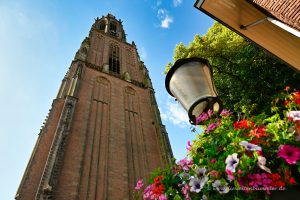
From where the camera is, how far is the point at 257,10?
13.5ft

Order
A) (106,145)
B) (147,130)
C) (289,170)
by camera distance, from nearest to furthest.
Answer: (289,170) < (106,145) < (147,130)

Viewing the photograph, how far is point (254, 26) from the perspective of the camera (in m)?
4.26

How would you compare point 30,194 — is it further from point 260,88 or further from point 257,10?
point 257,10

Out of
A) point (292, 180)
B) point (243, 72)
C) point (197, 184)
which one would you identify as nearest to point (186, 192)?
point (197, 184)

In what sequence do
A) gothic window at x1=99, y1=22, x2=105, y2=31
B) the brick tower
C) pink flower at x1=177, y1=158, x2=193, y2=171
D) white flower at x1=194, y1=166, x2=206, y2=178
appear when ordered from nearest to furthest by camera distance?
white flower at x1=194, y1=166, x2=206, y2=178, pink flower at x1=177, y1=158, x2=193, y2=171, the brick tower, gothic window at x1=99, y1=22, x2=105, y2=31

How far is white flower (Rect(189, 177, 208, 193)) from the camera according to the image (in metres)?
1.97

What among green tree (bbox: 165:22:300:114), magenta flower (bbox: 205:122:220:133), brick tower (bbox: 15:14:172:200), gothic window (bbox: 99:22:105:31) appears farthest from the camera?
gothic window (bbox: 99:22:105:31)

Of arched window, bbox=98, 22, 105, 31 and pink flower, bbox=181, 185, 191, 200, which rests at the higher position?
arched window, bbox=98, 22, 105, 31

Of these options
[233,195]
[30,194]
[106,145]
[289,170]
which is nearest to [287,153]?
[289,170]

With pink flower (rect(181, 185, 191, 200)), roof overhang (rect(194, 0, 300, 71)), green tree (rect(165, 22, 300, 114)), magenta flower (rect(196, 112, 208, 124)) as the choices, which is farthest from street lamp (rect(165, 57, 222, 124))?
green tree (rect(165, 22, 300, 114))

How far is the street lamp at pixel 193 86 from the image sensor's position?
2.51 metres

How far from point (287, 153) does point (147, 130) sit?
1766 cm

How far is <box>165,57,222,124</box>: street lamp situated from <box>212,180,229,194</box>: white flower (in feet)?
2.46

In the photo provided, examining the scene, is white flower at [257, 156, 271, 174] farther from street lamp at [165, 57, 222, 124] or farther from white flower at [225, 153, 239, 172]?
street lamp at [165, 57, 222, 124]
